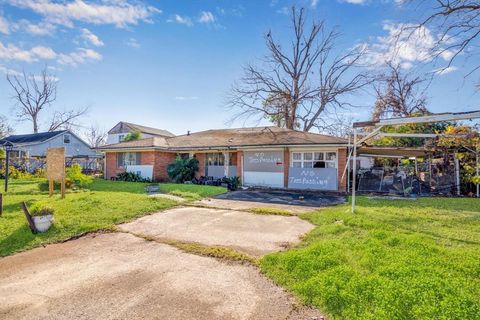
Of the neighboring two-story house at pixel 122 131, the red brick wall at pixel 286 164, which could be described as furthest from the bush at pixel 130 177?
the neighboring two-story house at pixel 122 131

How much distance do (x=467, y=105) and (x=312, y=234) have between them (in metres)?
10.2

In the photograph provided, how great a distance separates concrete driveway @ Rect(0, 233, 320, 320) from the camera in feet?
11.2

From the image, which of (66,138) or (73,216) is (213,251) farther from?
(66,138)

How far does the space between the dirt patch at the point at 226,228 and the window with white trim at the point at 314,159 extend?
787 centimetres

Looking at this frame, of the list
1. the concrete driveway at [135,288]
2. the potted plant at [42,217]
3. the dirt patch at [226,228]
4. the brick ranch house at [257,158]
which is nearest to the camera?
the concrete driveway at [135,288]

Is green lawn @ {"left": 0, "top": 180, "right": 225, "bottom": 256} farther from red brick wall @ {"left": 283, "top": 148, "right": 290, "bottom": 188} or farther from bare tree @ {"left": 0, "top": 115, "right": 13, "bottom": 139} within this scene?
bare tree @ {"left": 0, "top": 115, "right": 13, "bottom": 139}

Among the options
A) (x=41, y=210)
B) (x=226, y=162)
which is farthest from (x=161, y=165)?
(x=41, y=210)

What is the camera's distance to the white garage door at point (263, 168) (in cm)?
1670

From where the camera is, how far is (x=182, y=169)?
62.0 ft

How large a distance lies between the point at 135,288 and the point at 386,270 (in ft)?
12.3

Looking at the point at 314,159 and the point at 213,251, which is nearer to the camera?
the point at 213,251

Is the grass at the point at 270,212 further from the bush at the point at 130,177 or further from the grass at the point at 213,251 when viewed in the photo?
the bush at the point at 130,177

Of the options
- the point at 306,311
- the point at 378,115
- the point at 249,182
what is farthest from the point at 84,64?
the point at 378,115

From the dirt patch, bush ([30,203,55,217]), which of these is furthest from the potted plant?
the dirt patch
